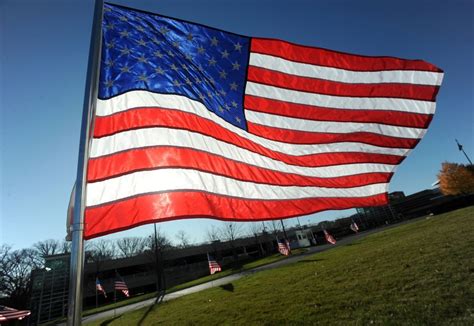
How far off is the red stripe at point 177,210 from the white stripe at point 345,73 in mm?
2536

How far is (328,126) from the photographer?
5094mm

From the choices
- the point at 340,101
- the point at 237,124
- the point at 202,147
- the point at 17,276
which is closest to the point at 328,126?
the point at 340,101

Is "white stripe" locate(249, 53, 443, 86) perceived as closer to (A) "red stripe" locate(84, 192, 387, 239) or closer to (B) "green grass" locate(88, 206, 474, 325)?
(A) "red stripe" locate(84, 192, 387, 239)

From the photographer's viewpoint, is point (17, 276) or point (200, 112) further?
point (17, 276)

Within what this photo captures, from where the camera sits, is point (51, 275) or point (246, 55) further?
point (51, 275)

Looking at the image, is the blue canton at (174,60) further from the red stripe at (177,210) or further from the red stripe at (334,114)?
the red stripe at (177,210)

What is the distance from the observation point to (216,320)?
9.10m

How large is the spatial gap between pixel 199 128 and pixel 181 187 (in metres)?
1.05

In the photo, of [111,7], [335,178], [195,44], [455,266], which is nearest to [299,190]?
[335,178]

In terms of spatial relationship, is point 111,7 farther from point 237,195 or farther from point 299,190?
point 299,190

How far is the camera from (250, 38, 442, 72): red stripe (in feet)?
16.3

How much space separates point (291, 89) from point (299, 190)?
196cm

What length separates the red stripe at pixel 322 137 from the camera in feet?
15.6

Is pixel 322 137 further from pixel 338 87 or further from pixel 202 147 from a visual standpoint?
pixel 202 147
